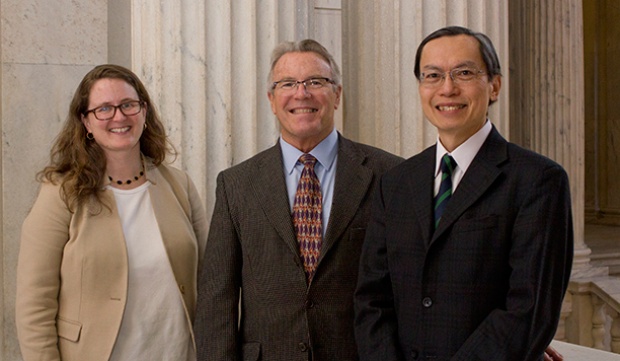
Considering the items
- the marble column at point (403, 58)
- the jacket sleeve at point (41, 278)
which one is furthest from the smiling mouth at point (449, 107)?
the marble column at point (403, 58)

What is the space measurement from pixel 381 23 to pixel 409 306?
2105 millimetres

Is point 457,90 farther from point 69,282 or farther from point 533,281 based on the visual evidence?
point 69,282

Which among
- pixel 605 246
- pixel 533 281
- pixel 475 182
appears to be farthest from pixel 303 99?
pixel 605 246

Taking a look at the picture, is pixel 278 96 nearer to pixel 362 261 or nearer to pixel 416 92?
pixel 362 261

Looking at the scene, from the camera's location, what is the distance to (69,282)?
2564 millimetres

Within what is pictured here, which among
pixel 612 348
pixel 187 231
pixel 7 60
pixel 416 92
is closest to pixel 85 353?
pixel 187 231

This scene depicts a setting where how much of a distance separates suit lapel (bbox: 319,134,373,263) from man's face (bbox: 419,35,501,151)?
1.52 ft

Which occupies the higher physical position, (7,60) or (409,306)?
(7,60)

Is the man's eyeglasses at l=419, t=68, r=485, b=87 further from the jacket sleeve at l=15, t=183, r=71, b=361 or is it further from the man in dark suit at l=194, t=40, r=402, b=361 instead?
the jacket sleeve at l=15, t=183, r=71, b=361

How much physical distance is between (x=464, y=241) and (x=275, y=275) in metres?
0.70

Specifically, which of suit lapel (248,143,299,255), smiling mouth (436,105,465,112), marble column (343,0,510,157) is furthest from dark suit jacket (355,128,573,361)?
marble column (343,0,510,157)

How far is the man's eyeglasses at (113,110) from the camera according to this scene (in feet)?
8.52

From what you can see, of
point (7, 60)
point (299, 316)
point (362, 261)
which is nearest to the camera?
point (362, 261)

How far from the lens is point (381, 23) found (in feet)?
12.8
